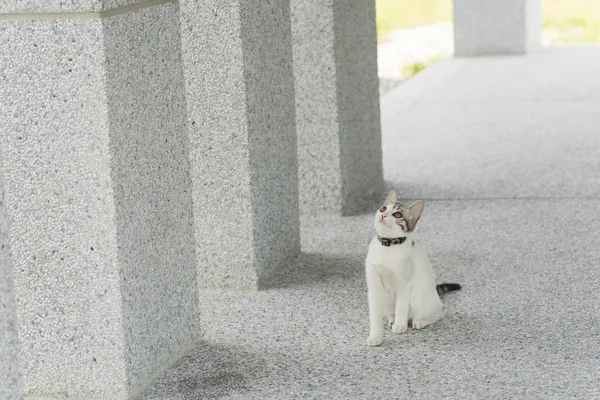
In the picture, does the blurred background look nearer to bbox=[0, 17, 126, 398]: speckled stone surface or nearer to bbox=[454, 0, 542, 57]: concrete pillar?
bbox=[454, 0, 542, 57]: concrete pillar

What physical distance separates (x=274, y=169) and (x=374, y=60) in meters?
1.82

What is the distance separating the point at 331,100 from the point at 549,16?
436 inches

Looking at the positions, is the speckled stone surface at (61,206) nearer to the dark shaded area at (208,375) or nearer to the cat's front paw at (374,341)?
the dark shaded area at (208,375)

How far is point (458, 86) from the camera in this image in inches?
458

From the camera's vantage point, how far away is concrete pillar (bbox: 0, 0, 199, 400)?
4086 mm

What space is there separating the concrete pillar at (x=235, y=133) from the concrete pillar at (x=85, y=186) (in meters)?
0.95

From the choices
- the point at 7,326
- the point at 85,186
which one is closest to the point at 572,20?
the point at 85,186

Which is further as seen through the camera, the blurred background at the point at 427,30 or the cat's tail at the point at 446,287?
the blurred background at the point at 427,30

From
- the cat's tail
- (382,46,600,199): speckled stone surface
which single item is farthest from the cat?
(382,46,600,199): speckled stone surface

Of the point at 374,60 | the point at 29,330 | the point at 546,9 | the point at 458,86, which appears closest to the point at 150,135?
the point at 29,330

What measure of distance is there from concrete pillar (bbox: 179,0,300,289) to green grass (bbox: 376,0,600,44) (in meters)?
10.7

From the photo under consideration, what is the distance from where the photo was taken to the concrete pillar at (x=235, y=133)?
215 inches

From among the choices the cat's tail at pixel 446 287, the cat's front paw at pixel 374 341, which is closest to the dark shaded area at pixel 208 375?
the cat's front paw at pixel 374 341

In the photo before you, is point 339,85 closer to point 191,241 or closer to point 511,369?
point 191,241
